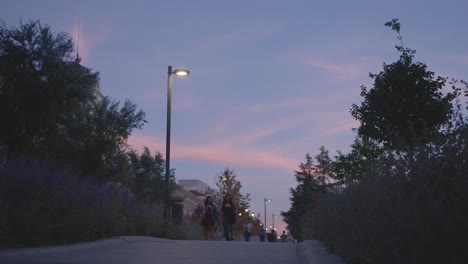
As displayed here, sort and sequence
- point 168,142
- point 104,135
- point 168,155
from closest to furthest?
point 168,155, point 168,142, point 104,135

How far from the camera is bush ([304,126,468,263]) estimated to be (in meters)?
4.65

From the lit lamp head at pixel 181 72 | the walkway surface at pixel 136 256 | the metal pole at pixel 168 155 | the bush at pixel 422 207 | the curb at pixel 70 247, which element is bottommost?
the walkway surface at pixel 136 256

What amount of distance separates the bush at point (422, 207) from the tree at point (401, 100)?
1290 centimetres

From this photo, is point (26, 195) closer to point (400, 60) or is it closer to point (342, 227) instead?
point (342, 227)

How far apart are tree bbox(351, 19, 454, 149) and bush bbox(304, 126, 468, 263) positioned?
1290 centimetres

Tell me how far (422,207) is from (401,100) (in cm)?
1497

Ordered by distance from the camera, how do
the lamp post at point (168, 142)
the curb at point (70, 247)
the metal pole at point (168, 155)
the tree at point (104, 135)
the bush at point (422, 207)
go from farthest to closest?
the tree at point (104, 135), the lamp post at point (168, 142), the metal pole at point (168, 155), the curb at point (70, 247), the bush at point (422, 207)

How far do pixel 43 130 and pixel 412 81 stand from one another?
45.2ft

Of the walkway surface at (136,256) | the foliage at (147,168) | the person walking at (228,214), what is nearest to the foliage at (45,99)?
the person walking at (228,214)

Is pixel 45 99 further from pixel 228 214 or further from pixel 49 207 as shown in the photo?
pixel 49 207

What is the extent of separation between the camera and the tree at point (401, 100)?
18641 mm

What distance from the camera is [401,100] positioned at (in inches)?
756

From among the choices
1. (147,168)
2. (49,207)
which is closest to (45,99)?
(49,207)

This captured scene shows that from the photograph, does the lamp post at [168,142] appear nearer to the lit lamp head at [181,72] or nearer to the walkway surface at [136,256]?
the lit lamp head at [181,72]
